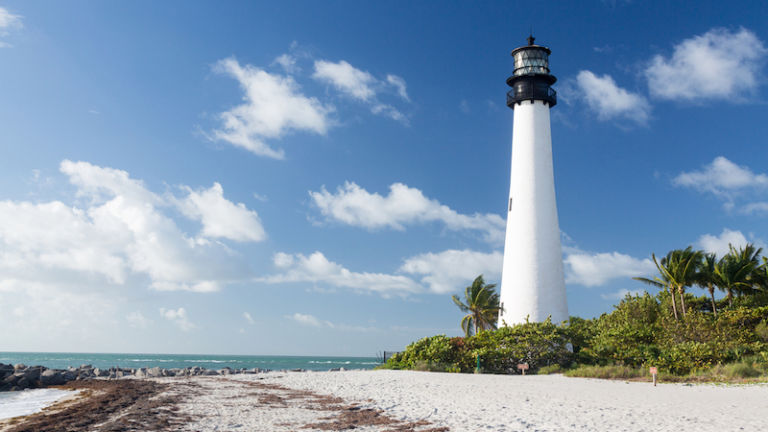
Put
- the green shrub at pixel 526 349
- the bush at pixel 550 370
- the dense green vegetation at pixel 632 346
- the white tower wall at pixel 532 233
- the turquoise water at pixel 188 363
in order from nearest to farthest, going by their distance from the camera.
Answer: the dense green vegetation at pixel 632 346
the bush at pixel 550 370
the green shrub at pixel 526 349
the white tower wall at pixel 532 233
the turquoise water at pixel 188 363

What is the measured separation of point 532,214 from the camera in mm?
26156

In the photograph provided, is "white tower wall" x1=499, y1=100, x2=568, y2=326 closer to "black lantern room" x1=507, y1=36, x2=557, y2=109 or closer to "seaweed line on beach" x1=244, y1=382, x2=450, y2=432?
"black lantern room" x1=507, y1=36, x2=557, y2=109

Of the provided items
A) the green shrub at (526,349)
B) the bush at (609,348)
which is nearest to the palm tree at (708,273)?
the bush at (609,348)

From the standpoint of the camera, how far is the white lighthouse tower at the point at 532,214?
2550 centimetres

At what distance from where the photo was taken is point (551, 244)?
25.9 m

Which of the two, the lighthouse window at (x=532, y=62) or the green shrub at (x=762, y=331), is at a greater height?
the lighthouse window at (x=532, y=62)

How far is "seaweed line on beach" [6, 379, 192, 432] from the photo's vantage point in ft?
33.8

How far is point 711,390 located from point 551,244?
10998 millimetres

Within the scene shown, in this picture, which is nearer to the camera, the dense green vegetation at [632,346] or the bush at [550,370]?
the dense green vegetation at [632,346]

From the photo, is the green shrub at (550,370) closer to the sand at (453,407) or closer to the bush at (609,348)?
the bush at (609,348)

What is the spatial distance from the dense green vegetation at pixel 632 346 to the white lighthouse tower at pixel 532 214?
1.59 metres

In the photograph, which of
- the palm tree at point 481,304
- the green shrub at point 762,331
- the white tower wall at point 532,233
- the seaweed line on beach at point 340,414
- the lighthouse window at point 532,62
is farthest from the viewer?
the palm tree at point 481,304

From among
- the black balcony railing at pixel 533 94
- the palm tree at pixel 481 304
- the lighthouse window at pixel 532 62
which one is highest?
the lighthouse window at pixel 532 62

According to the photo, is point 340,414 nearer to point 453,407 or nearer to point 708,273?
point 453,407
